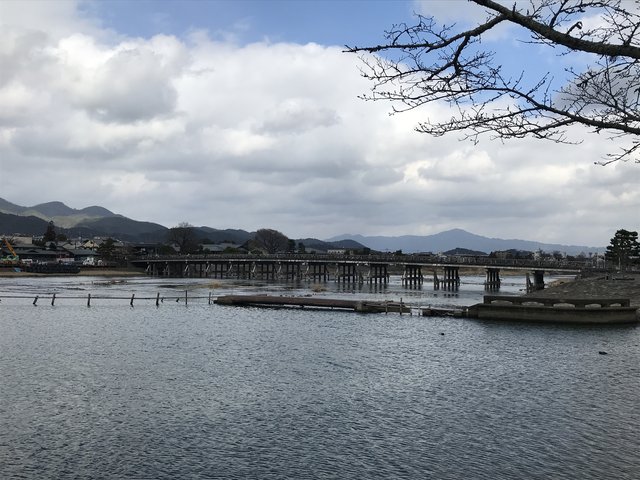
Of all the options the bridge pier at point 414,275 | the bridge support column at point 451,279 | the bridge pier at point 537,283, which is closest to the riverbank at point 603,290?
the bridge pier at point 537,283

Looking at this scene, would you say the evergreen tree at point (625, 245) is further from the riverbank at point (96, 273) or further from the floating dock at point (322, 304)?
the riverbank at point (96, 273)

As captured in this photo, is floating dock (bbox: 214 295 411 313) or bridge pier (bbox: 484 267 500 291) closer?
floating dock (bbox: 214 295 411 313)

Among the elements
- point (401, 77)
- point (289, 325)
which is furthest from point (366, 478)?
point (289, 325)

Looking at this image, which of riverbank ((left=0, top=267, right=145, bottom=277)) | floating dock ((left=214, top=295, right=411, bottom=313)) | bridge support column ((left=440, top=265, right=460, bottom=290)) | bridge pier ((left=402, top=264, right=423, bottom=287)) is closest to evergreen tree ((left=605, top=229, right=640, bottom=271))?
bridge support column ((left=440, top=265, right=460, bottom=290))

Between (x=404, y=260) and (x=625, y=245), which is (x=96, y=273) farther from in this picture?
(x=625, y=245)

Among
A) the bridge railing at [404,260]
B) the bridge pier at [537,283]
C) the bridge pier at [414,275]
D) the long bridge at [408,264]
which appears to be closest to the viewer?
the bridge pier at [537,283]

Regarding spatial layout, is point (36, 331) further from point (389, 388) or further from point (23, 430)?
point (389, 388)

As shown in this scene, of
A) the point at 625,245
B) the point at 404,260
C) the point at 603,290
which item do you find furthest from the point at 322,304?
the point at 625,245

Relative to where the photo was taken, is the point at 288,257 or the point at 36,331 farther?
the point at 288,257

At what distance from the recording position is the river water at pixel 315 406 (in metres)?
14.9

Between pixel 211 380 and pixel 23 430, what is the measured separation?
8.81 meters

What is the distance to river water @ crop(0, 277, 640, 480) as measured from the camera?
14883 mm

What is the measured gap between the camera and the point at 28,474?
13.8 meters

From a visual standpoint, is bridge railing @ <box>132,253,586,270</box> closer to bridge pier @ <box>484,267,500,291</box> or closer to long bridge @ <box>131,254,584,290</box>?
long bridge @ <box>131,254,584,290</box>
